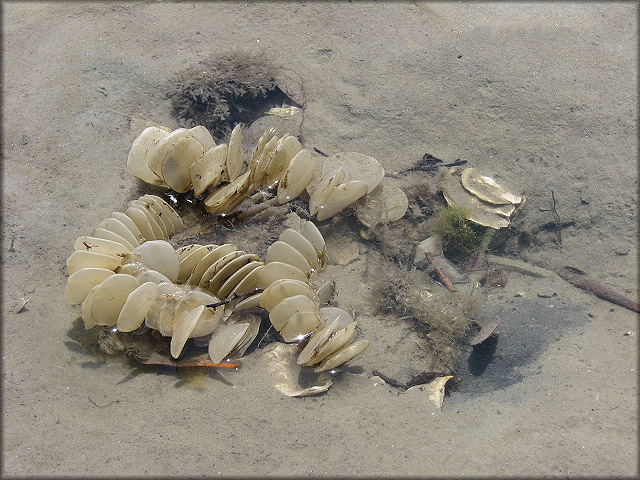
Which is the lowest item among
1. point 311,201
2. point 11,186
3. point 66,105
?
point 311,201

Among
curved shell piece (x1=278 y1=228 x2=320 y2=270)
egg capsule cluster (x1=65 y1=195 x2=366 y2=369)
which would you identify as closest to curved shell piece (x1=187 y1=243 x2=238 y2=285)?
egg capsule cluster (x1=65 y1=195 x2=366 y2=369)

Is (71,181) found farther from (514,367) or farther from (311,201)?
(514,367)

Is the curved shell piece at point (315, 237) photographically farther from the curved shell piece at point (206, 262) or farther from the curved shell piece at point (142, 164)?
the curved shell piece at point (142, 164)

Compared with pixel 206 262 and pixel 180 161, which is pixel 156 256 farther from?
pixel 180 161

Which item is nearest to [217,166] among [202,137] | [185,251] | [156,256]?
[202,137]

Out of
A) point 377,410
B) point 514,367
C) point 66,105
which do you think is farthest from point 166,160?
point 514,367
